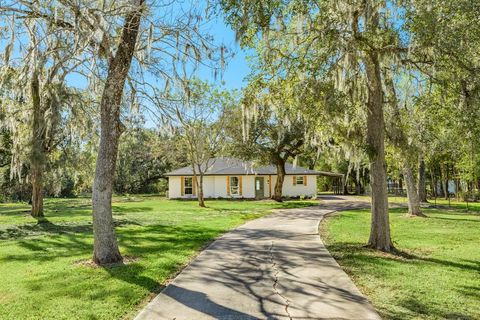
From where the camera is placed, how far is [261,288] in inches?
240

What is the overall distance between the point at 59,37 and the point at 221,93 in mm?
16449

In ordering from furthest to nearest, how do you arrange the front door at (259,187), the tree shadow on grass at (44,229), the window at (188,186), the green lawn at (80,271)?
the window at (188,186)
the front door at (259,187)
the tree shadow on grass at (44,229)
the green lawn at (80,271)

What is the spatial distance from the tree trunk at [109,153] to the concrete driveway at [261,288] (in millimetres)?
1816

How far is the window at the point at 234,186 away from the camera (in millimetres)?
36125

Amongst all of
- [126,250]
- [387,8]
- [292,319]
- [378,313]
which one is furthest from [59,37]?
[378,313]

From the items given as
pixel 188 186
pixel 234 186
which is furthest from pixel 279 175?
pixel 188 186

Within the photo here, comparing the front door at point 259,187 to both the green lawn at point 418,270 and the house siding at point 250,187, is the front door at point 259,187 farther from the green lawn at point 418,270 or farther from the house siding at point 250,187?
the green lawn at point 418,270

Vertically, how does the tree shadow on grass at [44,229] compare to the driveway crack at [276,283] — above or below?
above

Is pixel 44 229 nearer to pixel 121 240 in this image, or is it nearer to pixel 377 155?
pixel 121 240

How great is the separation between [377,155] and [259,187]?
2728 centimetres

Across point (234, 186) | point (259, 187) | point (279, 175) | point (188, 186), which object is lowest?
point (259, 187)

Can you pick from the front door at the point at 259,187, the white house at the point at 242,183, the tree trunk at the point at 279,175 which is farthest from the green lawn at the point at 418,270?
the front door at the point at 259,187

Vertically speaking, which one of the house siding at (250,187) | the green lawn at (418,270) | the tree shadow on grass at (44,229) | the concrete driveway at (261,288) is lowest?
the green lawn at (418,270)

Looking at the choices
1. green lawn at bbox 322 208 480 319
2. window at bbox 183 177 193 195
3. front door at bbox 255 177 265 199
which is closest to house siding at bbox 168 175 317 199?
front door at bbox 255 177 265 199
